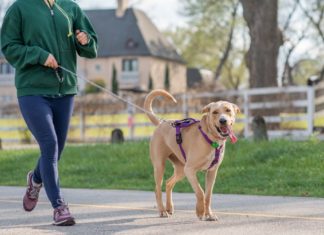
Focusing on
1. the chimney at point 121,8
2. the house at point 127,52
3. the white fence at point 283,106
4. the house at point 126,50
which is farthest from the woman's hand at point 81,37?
the chimney at point 121,8

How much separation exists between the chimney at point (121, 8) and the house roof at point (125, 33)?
0.31m

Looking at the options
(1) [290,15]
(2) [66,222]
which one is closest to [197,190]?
(2) [66,222]

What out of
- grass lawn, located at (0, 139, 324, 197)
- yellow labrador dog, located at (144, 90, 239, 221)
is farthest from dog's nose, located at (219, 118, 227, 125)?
grass lawn, located at (0, 139, 324, 197)

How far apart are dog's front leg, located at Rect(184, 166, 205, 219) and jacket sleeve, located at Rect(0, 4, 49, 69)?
1.71 meters

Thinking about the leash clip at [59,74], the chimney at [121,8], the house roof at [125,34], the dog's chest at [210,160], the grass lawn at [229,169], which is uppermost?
the chimney at [121,8]

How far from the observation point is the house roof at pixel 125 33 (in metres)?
78.3

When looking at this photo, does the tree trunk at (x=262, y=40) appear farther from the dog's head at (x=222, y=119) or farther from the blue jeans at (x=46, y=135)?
the blue jeans at (x=46, y=135)

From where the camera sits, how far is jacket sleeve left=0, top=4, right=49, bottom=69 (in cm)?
671

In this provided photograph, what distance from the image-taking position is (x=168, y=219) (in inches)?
283

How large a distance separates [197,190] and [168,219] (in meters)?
0.61

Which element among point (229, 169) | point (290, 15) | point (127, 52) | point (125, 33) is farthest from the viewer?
point (125, 33)

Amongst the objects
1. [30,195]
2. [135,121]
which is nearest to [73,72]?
[30,195]

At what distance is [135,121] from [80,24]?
21.1 meters

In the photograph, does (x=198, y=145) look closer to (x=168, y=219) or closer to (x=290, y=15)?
(x=168, y=219)
